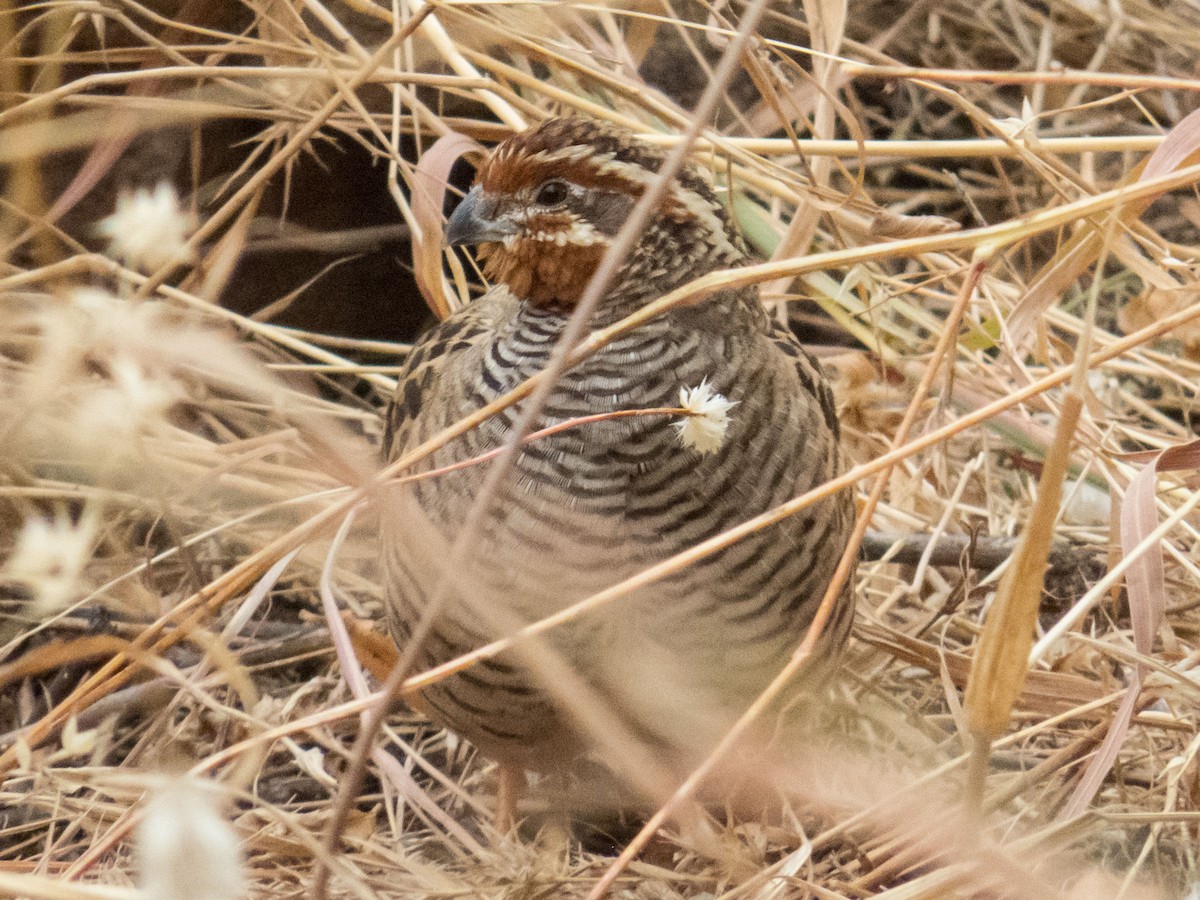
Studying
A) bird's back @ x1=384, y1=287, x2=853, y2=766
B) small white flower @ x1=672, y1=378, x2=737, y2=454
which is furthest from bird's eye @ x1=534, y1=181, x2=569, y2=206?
small white flower @ x1=672, y1=378, x2=737, y2=454

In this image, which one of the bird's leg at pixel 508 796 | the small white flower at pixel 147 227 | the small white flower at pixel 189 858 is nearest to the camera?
the small white flower at pixel 189 858

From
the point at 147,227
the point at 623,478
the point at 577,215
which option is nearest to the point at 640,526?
the point at 623,478

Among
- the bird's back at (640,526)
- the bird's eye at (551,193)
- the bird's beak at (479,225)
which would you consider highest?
the bird's eye at (551,193)

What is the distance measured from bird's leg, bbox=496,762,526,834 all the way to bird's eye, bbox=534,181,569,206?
93 centimetres

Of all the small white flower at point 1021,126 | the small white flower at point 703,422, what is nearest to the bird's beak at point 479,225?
the small white flower at point 703,422

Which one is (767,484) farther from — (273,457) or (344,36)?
(273,457)

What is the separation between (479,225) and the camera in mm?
1704

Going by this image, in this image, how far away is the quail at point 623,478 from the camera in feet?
5.28

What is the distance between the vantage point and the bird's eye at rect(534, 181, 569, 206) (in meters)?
1.68

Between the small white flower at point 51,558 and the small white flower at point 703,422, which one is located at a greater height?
the small white flower at point 51,558

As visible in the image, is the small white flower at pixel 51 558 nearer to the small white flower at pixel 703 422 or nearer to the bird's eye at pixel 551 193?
the small white flower at pixel 703 422

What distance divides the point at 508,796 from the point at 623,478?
0.78 m

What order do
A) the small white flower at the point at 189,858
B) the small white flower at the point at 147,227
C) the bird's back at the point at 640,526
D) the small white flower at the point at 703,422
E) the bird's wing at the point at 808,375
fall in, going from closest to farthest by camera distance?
1. the small white flower at the point at 189,858
2. the small white flower at the point at 147,227
3. the small white flower at the point at 703,422
4. the bird's back at the point at 640,526
5. the bird's wing at the point at 808,375

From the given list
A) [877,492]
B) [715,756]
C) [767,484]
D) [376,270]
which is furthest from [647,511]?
[376,270]
